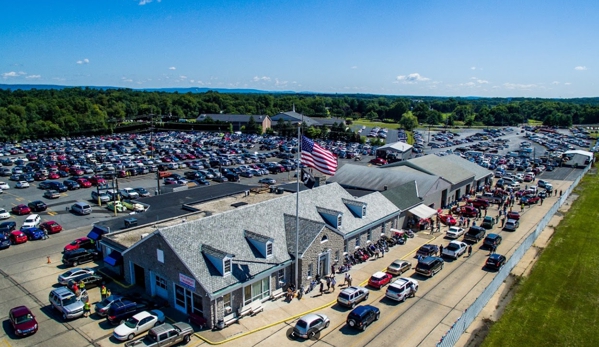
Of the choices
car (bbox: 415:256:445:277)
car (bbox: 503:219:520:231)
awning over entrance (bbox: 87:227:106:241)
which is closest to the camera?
car (bbox: 415:256:445:277)

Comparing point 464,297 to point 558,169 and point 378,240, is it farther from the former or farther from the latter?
point 558,169

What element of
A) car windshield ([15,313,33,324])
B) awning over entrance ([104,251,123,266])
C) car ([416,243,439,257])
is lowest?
car ([416,243,439,257])

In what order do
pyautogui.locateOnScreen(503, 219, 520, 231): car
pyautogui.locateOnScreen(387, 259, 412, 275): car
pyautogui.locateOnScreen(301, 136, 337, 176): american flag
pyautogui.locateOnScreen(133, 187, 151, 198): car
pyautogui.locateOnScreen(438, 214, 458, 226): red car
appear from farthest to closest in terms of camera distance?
pyautogui.locateOnScreen(133, 187, 151, 198): car
pyautogui.locateOnScreen(438, 214, 458, 226): red car
pyautogui.locateOnScreen(503, 219, 520, 231): car
pyautogui.locateOnScreen(387, 259, 412, 275): car
pyautogui.locateOnScreen(301, 136, 337, 176): american flag

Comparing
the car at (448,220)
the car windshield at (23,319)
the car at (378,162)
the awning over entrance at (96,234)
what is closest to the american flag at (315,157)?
the awning over entrance at (96,234)

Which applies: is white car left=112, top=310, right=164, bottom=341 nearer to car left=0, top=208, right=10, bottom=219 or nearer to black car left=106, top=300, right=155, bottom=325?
black car left=106, top=300, right=155, bottom=325

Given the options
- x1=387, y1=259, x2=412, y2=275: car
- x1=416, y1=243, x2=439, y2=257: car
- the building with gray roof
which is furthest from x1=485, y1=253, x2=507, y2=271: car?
the building with gray roof

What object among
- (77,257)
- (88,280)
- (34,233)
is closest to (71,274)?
(88,280)

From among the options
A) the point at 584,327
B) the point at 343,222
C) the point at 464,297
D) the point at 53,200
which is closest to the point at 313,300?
the point at 343,222
